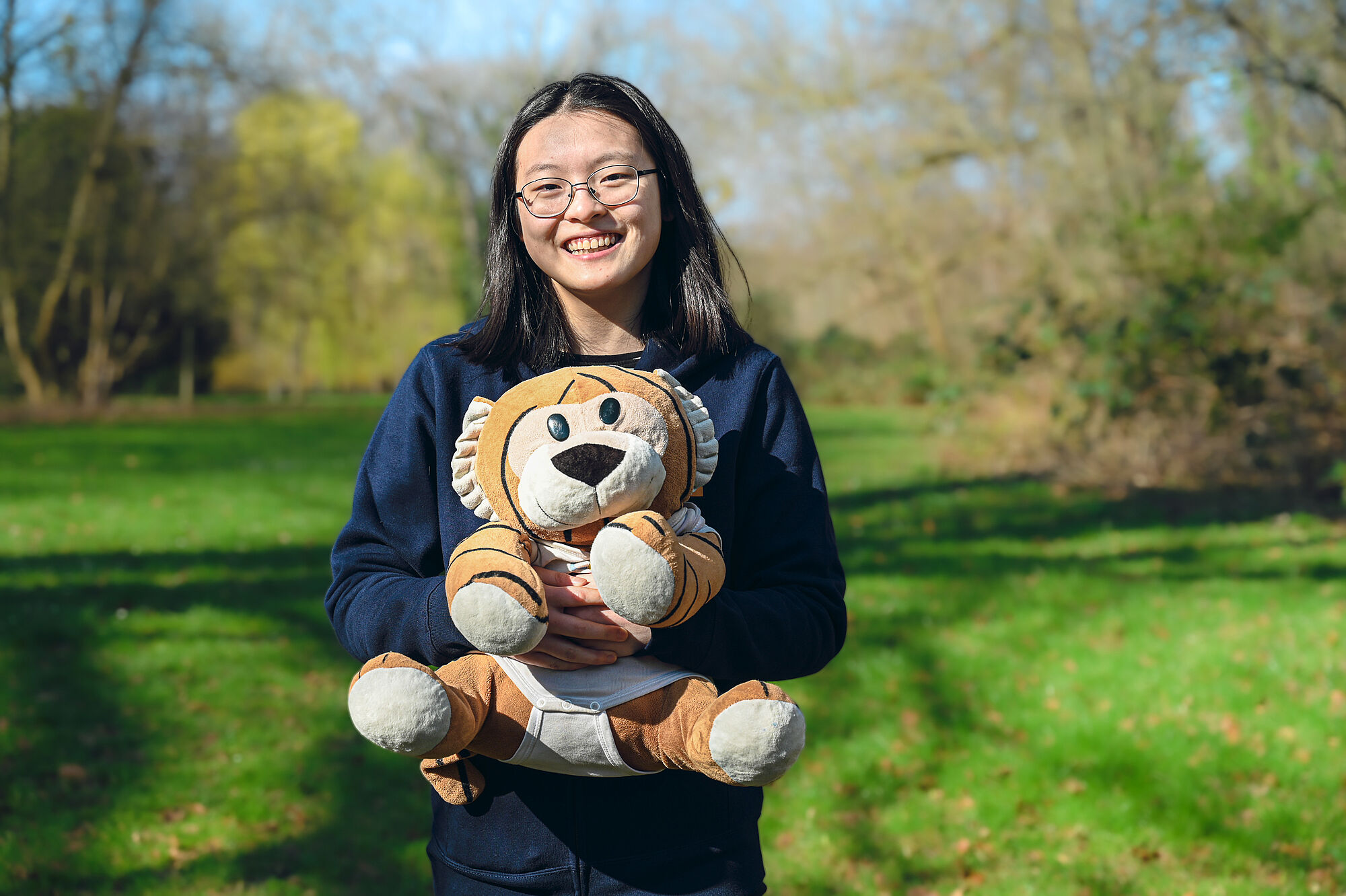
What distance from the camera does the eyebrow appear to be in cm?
175

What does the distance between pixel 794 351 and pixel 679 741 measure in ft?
103

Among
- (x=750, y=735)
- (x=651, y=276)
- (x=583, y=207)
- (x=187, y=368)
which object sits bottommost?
(x=187, y=368)

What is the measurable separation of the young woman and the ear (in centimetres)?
14

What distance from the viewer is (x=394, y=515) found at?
1.77 m

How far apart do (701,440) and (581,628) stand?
13.8 inches

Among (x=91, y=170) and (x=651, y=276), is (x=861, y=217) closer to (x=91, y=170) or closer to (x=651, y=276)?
(x=91, y=170)

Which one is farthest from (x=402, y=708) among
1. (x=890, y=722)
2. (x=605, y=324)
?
(x=890, y=722)

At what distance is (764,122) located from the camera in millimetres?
21344

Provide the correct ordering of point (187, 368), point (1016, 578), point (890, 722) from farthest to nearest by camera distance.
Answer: point (187, 368), point (1016, 578), point (890, 722)

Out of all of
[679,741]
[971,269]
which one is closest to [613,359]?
[679,741]

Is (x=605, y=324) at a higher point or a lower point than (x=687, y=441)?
higher

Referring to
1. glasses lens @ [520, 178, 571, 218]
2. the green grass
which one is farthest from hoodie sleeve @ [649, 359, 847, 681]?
the green grass

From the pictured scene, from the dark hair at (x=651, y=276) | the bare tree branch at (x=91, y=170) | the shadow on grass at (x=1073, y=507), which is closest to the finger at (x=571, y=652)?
the dark hair at (x=651, y=276)

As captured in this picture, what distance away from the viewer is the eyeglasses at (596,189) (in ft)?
5.71
